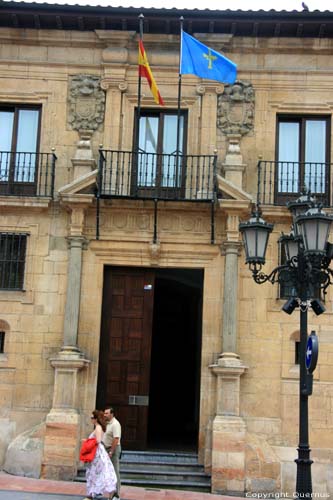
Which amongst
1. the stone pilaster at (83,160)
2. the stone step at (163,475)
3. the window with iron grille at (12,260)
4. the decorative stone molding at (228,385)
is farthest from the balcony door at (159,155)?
the stone step at (163,475)

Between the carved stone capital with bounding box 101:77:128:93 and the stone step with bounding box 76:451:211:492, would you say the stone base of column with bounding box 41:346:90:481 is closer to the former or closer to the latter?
the stone step with bounding box 76:451:211:492

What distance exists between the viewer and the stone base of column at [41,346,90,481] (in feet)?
42.7

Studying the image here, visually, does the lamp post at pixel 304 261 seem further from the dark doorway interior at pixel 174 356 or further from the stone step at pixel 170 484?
the dark doorway interior at pixel 174 356

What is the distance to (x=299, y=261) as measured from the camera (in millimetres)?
9469

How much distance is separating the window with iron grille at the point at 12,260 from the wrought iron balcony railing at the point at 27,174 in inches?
37.4

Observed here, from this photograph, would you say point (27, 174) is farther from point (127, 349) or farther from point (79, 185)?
point (127, 349)

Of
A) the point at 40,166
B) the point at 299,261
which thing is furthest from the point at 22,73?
the point at 299,261

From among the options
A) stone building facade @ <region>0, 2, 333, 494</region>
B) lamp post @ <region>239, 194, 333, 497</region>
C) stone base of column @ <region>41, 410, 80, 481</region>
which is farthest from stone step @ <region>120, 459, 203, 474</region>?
lamp post @ <region>239, 194, 333, 497</region>

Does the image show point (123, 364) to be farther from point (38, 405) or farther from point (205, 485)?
point (205, 485)

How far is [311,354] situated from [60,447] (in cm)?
619

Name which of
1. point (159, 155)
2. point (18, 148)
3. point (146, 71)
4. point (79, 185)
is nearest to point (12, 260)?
point (79, 185)

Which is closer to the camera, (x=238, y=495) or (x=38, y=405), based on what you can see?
(x=238, y=495)

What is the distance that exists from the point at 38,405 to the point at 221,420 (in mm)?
3616

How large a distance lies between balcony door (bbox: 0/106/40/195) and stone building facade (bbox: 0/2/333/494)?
0.03 m
